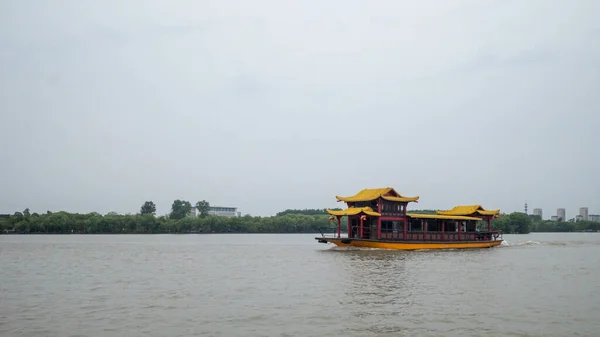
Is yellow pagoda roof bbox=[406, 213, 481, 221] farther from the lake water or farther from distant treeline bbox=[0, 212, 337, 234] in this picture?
distant treeline bbox=[0, 212, 337, 234]

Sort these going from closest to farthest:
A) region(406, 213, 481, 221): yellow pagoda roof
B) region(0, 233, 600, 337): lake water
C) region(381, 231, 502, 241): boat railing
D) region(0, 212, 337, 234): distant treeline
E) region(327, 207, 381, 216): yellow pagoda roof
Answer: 1. region(0, 233, 600, 337): lake water
2. region(327, 207, 381, 216): yellow pagoda roof
3. region(381, 231, 502, 241): boat railing
4. region(406, 213, 481, 221): yellow pagoda roof
5. region(0, 212, 337, 234): distant treeline

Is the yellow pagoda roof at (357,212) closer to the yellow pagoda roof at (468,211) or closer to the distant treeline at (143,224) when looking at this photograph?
the yellow pagoda roof at (468,211)

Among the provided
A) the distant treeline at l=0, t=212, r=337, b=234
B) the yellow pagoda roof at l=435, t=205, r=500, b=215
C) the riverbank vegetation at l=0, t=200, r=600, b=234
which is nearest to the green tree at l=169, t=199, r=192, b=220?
the riverbank vegetation at l=0, t=200, r=600, b=234

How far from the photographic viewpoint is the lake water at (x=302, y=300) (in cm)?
1694

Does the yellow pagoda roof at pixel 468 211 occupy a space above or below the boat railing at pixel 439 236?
above

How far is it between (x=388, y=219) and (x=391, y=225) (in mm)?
1533

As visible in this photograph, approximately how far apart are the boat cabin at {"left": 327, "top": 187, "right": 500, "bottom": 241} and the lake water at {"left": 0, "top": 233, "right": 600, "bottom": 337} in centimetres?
1356

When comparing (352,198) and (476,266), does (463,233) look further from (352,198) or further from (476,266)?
(476,266)

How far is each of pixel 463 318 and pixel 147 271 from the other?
2130 cm

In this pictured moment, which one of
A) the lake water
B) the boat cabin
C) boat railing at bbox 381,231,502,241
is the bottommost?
the lake water

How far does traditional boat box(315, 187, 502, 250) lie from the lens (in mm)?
49653

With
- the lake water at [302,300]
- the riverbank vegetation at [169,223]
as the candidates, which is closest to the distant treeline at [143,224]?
the riverbank vegetation at [169,223]

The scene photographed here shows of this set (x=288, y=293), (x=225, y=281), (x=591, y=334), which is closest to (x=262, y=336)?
(x=288, y=293)

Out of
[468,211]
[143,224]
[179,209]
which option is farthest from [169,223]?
[468,211]
